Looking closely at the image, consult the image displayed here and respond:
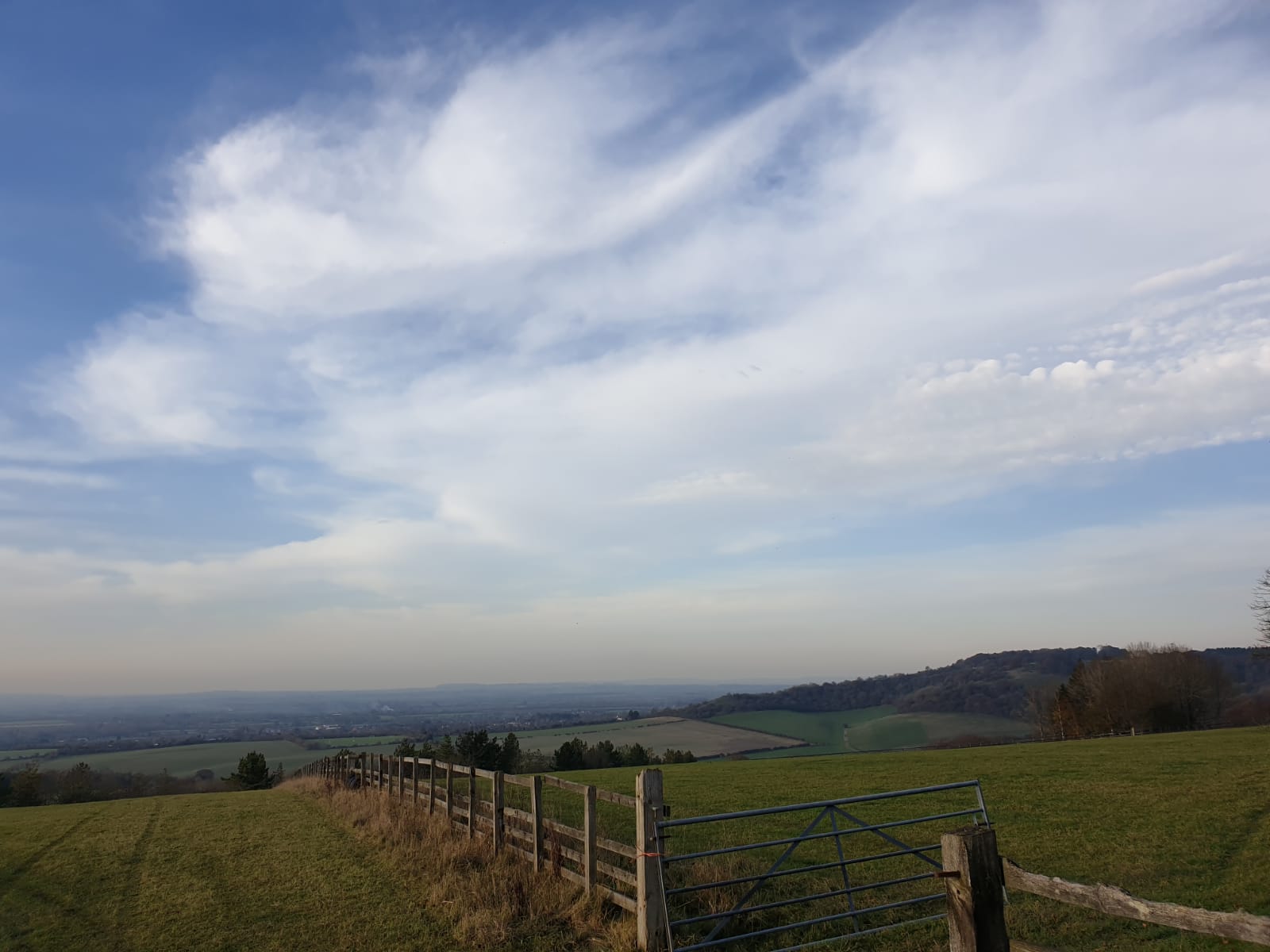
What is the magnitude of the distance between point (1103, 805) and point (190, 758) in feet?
322

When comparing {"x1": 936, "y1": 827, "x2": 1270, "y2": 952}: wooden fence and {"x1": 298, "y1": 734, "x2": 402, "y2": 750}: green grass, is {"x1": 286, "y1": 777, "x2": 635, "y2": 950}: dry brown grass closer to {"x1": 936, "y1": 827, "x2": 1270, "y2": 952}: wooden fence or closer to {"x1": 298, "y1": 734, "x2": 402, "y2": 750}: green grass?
{"x1": 936, "y1": 827, "x2": 1270, "y2": 952}: wooden fence

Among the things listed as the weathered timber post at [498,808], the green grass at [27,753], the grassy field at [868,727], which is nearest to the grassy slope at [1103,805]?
the weathered timber post at [498,808]

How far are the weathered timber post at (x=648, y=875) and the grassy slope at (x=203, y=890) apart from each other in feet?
7.98

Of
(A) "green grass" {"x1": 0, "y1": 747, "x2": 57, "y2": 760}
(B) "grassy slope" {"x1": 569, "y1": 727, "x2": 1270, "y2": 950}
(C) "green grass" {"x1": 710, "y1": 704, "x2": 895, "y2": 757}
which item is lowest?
(A) "green grass" {"x1": 0, "y1": 747, "x2": 57, "y2": 760}

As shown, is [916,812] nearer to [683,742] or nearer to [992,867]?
[992,867]

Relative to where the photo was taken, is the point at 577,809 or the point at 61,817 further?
the point at 61,817

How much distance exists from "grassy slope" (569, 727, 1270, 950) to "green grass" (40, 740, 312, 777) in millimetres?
59879

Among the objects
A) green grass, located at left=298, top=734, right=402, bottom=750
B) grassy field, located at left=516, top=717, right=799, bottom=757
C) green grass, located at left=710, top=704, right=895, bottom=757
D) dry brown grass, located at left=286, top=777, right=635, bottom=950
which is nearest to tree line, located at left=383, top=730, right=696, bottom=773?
grassy field, located at left=516, top=717, right=799, bottom=757

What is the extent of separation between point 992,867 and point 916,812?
14345 mm

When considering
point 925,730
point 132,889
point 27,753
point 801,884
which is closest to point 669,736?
point 925,730

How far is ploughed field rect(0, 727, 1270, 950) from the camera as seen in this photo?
29.5 ft

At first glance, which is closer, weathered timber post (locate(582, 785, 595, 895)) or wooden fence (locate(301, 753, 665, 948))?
wooden fence (locate(301, 753, 665, 948))

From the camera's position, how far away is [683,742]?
78.8 m

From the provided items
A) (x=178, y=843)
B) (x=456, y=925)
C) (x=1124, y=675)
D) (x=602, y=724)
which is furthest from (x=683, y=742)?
(x=456, y=925)
